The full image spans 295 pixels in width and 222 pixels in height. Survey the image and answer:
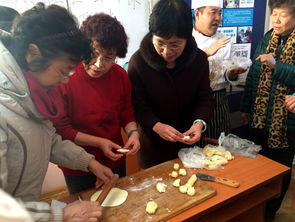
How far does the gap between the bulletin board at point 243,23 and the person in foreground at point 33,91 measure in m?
2.07

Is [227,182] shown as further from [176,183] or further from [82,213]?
[82,213]

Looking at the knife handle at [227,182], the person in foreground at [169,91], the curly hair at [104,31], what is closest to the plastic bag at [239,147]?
the person in foreground at [169,91]

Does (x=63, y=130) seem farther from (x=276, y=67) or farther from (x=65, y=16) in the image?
(x=276, y=67)

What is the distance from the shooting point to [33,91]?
0.77 meters

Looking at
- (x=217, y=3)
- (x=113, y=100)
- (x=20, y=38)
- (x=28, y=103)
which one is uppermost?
(x=217, y=3)

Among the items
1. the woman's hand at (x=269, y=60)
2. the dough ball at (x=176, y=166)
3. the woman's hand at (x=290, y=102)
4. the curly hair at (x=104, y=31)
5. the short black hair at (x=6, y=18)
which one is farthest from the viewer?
the woman's hand at (x=269, y=60)

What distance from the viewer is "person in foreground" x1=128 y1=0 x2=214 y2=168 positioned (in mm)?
1270

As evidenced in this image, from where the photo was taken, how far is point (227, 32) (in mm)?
2576

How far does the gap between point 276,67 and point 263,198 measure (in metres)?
0.83

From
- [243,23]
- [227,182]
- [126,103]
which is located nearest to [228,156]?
[227,182]

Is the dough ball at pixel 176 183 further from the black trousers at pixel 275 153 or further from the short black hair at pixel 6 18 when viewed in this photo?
the black trousers at pixel 275 153

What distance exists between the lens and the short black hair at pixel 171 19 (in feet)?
3.63

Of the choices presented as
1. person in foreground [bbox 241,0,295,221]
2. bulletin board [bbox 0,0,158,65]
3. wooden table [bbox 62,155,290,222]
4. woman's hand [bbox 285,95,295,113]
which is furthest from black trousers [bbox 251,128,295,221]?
bulletin board [bbox 0,0,158,65]

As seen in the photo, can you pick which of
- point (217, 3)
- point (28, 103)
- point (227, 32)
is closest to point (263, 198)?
point (28, 103)
